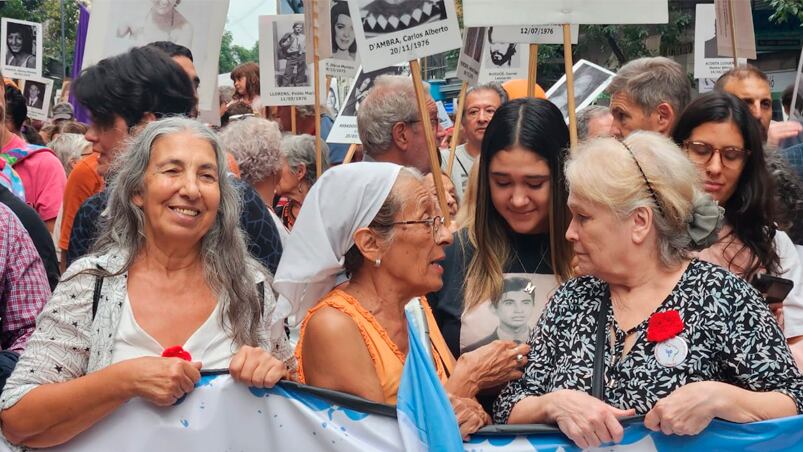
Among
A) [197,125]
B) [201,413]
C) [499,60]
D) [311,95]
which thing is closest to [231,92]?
[311,95]

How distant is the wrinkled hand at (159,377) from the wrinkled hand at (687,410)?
1268mm

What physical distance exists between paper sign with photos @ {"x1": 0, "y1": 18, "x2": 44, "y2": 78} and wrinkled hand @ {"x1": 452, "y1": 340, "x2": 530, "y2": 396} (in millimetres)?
9435

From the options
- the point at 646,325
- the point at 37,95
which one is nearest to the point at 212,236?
the point at 646,325

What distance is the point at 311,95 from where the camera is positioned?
8594mm

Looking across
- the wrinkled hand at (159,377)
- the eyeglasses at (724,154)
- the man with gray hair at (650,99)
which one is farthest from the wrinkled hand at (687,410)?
the man with gray hair at (650,99)

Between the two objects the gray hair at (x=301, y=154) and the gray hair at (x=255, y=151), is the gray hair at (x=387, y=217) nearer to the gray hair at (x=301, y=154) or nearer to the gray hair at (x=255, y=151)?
the gray hair at (x=255, y=151)

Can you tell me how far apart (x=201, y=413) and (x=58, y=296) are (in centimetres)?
56

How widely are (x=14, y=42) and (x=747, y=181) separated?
951 cm

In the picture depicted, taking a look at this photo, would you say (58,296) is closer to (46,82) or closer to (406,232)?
(406,232)

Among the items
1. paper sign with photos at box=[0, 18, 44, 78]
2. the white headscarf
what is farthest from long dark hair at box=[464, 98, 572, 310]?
paper sign with photos at box=[0, 18, 44, 78]

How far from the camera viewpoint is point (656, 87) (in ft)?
17.9

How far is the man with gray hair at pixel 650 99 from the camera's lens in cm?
546

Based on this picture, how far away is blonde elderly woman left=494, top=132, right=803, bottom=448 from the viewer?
283 cm

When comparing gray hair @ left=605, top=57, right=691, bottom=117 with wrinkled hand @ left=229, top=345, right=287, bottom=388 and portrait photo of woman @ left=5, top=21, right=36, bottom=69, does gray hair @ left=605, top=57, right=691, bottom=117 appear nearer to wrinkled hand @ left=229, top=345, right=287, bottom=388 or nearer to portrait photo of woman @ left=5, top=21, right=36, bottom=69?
wrinkled hand @ left=229, top=345, right=287, bottom=388
